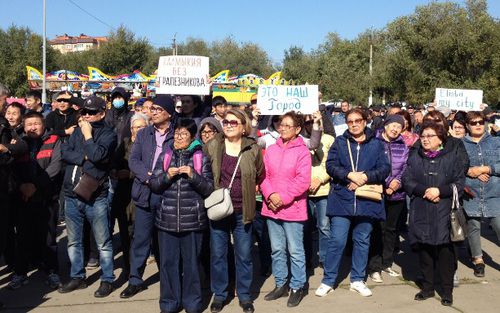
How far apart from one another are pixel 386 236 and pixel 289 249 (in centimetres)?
164

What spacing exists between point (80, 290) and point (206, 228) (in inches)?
66.3

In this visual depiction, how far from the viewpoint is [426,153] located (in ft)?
18.9

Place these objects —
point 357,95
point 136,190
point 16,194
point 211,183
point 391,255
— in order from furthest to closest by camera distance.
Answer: point 357,95 < point 391,255 < point 16,194 < point 136,190 < point 211,183

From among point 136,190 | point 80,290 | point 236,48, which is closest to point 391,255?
point 136,190

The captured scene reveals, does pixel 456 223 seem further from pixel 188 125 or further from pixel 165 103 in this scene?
pixel 165 103

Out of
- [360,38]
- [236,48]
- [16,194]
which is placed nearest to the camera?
[16,194]

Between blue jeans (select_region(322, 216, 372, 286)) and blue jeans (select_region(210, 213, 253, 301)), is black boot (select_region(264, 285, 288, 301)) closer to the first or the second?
blue jeans (select_region(210, 213, 253, 301))

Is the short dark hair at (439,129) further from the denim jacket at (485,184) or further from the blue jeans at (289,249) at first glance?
the blue jeans at (289,249)

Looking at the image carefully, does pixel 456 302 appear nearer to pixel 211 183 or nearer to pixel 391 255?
pixel 391 255

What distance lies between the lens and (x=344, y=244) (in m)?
5.78

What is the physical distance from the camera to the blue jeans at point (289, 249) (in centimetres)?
557

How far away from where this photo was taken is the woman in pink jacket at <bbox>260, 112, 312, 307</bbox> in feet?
18.0

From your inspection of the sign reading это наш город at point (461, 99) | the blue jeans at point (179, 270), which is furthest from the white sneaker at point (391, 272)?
the sign reading это наш город at point (461, 99)

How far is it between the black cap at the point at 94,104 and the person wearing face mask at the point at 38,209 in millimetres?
787
